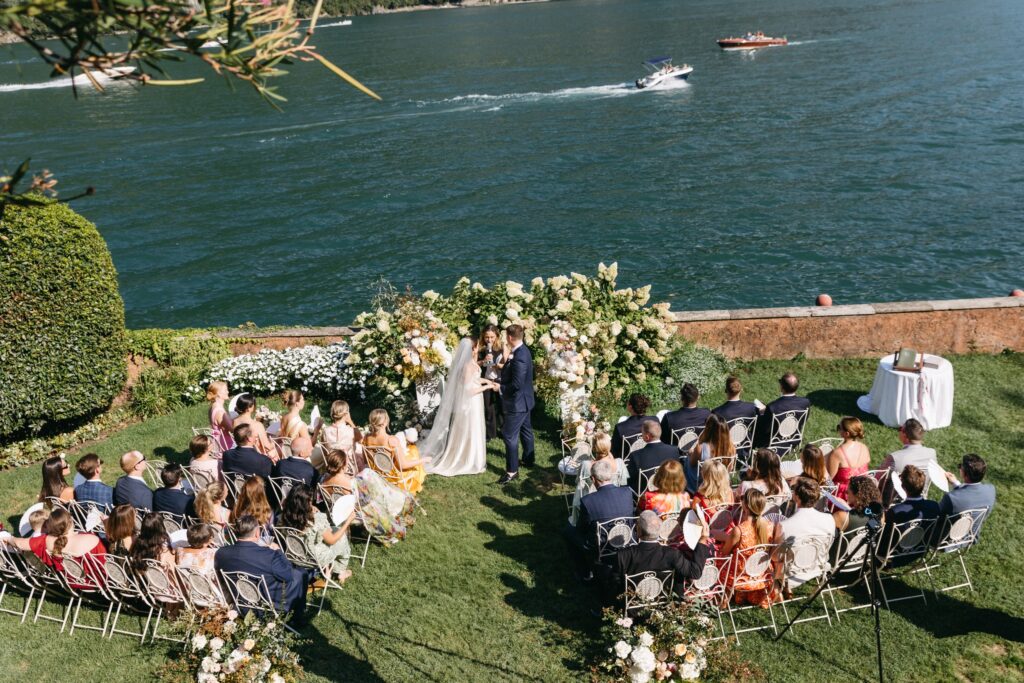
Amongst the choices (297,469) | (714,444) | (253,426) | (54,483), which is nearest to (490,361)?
(297,469)

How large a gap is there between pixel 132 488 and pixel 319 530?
231cm

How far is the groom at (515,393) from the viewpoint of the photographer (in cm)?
1020

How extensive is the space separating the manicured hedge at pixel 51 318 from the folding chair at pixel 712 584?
952cm

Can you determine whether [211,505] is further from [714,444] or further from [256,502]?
[714,444]

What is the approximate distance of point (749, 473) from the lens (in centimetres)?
851

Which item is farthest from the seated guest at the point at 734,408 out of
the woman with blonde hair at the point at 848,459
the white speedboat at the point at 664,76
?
the white speedboat at the point at 664,76

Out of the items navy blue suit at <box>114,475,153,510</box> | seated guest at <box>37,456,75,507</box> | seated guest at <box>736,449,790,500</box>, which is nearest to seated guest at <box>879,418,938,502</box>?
seated guest at <box>736,449,790,500</box>

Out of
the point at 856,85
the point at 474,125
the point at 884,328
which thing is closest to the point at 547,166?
the point at 474,125

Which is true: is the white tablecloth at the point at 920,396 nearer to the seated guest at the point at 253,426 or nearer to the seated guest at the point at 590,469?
the seated guest at the point at 590,469

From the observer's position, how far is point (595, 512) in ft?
26.2

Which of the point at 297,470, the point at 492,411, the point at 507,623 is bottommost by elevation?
the point at 507,623

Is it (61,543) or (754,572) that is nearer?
(754,572)

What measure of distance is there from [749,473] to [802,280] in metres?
17.5

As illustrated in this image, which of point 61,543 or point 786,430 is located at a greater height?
point 61,543
